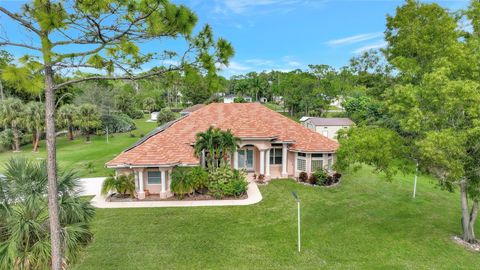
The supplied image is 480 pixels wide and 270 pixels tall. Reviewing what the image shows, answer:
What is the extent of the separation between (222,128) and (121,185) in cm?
759

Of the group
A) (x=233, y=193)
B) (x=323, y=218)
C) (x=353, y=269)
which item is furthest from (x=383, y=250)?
(x=233, y=193)

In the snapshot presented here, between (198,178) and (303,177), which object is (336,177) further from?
(198,178)

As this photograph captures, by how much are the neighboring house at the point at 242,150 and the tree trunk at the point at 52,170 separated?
31.3 ft

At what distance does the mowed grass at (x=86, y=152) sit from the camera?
22453 mm

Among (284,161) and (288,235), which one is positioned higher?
(284,161)

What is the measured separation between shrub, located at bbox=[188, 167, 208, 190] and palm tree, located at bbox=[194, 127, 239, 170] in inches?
38.5

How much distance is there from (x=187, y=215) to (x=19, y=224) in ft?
25.9

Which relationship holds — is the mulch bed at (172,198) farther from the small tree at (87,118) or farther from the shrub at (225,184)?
the small tree at (87,118)

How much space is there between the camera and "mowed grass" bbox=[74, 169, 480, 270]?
9.20 meters

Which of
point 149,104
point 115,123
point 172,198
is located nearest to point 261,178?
point 172,198

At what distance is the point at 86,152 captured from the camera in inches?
1127

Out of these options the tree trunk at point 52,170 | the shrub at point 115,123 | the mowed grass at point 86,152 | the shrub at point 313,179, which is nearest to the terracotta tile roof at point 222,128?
the shrub at point 313,179

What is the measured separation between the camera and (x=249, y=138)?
18.0m

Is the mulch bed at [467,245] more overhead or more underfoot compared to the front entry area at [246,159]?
more underfoot
